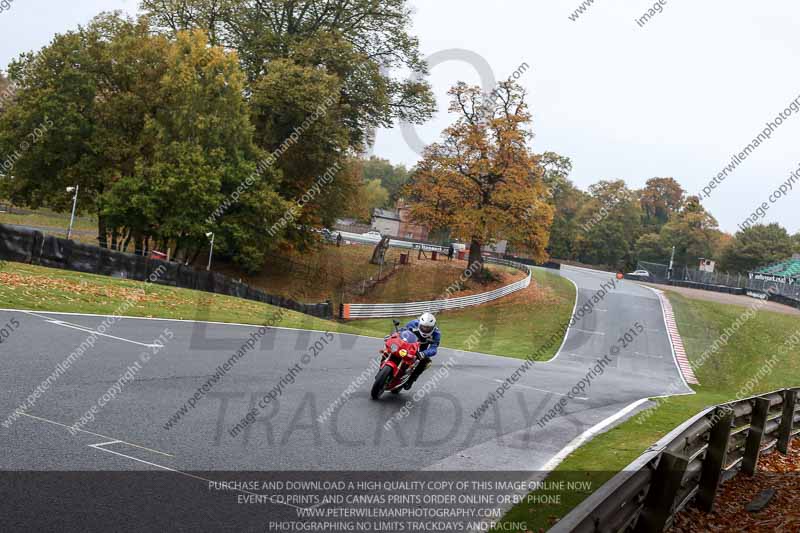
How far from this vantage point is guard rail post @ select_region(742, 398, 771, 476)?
34.7ft

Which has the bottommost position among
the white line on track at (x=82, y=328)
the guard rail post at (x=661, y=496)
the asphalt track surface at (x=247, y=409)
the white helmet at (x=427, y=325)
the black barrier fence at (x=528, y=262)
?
the white line on track at (x=82, y=328)

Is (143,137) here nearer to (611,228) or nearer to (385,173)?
(611,228)

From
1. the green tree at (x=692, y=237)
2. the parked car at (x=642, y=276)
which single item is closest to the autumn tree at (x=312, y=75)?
the parked car at (x=642, y=276)

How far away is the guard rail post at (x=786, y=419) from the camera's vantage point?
1223 cm

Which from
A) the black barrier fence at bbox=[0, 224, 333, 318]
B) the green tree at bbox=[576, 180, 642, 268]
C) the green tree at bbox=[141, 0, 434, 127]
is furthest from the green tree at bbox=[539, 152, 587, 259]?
the black barrier fence at bbox=[0, 224, 333, 318]

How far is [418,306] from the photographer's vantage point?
144 ft

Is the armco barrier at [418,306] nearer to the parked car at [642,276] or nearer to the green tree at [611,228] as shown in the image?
the parked car at [642,276]

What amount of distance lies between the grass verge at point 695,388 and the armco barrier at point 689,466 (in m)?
0.98

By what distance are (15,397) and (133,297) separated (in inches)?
530

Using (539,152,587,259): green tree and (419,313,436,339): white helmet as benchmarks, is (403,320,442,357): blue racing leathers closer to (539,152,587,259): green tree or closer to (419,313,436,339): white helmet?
→ (419,313,436,339): white helmet

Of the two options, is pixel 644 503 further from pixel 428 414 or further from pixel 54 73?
pixel 54 73

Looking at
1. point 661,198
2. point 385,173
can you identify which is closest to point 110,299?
point 661,198

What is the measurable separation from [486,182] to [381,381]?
1608 inches

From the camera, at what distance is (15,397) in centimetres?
839
